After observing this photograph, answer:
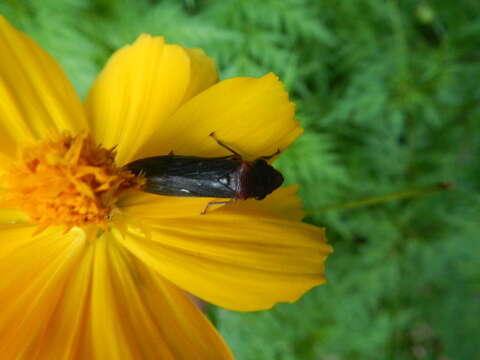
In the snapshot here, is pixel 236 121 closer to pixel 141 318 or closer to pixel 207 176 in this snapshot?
pixel 207 176

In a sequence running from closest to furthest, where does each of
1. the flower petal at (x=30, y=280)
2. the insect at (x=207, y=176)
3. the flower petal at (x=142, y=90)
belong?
the flower petal at (x=30, y=280) < the insect at (x=207, y=176) < the flower petal at (x=142, y=90)

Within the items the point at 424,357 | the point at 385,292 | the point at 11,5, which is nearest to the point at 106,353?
the point at 11,5

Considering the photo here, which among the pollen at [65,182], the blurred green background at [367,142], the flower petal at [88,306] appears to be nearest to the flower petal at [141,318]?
the flower petal at [88,306]

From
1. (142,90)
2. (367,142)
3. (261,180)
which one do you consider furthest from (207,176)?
(367,142)

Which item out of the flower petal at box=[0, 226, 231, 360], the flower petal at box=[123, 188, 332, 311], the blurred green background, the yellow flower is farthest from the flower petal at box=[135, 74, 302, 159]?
the blurred green background

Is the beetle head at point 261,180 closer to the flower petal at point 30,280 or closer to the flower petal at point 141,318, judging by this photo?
the flower petal at point 141,318

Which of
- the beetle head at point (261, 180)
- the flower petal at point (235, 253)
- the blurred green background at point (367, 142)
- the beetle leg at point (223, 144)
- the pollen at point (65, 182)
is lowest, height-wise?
the blurred green background at point (367, 142)

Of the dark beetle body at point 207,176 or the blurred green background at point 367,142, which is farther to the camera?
the blurred green background at point 367,142

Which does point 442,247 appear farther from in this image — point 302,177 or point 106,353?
point 106,353
